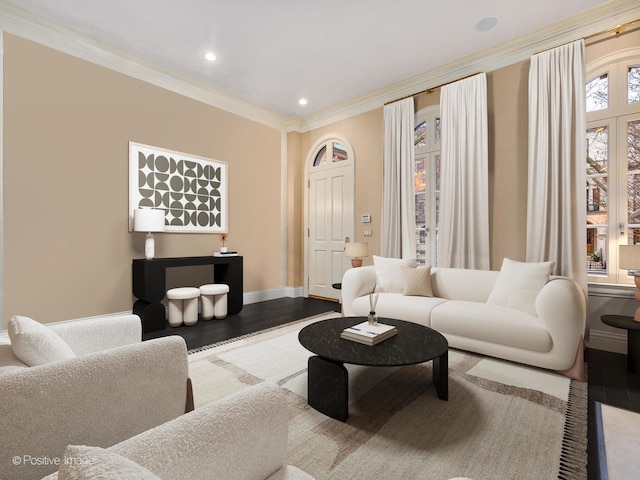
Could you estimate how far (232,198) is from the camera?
5.00 metres

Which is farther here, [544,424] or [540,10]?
[540,10]

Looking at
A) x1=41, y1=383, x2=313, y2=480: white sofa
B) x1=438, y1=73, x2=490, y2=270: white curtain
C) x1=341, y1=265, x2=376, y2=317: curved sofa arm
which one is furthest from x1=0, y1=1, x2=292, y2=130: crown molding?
x1=41, y1=383, x2=313, y2=480: white sofa

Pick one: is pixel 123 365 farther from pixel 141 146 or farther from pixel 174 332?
pixel 141 146

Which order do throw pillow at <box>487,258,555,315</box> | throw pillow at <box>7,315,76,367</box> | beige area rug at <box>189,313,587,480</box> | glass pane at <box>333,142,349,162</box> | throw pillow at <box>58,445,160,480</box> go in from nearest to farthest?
throw pillow at <box>58,445,160,480</box> < throw pillow at <box>7,315,76,367</box> < beige area rug at <box>189,313,587,480</box> < throw pillow at <box>487,258,555,315</box> < glass pane at <box>333,142,349,162</box>

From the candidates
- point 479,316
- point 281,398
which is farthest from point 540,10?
point 281,398

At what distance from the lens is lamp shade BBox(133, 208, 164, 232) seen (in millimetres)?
3730

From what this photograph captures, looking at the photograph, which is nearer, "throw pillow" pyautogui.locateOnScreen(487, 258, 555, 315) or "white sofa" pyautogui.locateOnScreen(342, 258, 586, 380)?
"white sofa" pyautogui.locateOnScreen(342, 258, 586, 380)

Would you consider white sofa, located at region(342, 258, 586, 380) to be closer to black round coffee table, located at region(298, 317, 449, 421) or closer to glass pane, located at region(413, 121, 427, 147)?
black round coffee table, located at region(298, 317, 449, 421)

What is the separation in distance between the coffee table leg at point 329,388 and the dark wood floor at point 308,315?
116cm

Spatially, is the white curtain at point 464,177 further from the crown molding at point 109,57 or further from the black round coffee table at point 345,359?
the crown molding at point 109,57

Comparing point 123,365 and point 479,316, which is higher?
point 123,365

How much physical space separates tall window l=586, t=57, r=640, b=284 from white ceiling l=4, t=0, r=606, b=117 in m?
0.78

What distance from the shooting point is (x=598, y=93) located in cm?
328

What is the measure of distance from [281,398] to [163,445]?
0.31 metres
